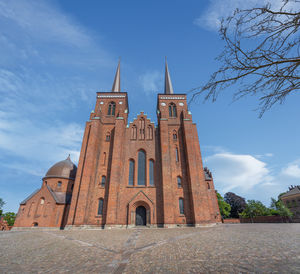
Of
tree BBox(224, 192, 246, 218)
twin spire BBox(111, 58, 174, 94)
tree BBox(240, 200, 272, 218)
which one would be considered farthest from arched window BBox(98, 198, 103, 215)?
tree BBox(224, 192, 246, 218)

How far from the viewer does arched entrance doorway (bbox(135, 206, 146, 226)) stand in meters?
19.6

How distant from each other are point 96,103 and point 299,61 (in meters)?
27.2

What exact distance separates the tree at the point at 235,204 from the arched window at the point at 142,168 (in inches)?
1562

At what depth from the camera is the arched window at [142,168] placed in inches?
845

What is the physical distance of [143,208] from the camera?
2031 cm

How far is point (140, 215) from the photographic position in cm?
1995

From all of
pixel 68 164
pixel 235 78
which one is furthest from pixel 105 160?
pixel 235 78

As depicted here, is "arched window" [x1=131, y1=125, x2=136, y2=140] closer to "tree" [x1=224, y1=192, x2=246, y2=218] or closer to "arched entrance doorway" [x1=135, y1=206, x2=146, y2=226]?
"arched entrance doorway" [x1=135, y1=206, x2=146, y2=226]

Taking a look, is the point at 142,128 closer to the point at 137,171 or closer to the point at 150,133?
the point at 150,133

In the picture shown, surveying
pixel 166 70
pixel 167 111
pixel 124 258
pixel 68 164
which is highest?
pixel 166 70

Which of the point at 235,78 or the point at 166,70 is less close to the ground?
the point at 166,70

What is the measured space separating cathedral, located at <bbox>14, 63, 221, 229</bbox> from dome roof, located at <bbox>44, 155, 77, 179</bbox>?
3.48 m

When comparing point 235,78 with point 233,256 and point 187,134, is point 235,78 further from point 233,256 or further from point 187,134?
point 187,134

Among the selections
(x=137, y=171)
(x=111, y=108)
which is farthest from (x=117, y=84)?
(x=137, y=171)
